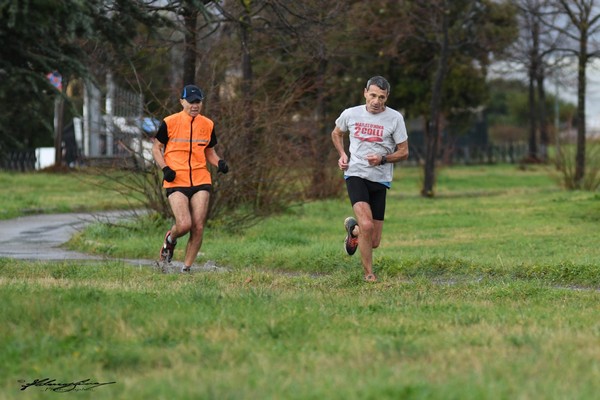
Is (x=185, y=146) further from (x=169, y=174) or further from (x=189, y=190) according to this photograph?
(x=189, y=190)

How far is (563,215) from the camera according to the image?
76.6 feet

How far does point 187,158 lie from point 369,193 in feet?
6.62

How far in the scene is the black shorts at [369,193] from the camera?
11672mm

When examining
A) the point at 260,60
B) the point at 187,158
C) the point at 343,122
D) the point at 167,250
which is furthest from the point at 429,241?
the point at 260,60

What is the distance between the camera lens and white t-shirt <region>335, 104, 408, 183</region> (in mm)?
11594

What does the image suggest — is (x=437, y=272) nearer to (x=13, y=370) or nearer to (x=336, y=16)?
(x=13, y=370)

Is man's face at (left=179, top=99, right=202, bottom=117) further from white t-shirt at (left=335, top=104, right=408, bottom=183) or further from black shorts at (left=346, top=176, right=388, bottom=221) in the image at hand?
black shorts at (left=346, top=176, right=388, bottom=221)

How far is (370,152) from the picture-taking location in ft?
38.2

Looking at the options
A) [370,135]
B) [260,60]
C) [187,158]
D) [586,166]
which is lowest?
[586,166]
